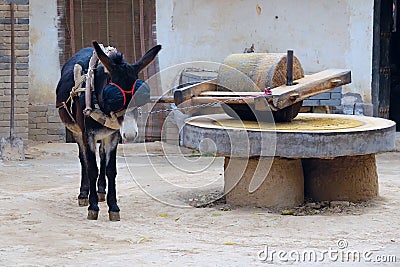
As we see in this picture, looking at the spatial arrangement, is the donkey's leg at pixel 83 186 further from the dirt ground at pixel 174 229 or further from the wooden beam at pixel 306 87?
the wooden beam at pixel 306 87

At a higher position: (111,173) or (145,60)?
(145,60)

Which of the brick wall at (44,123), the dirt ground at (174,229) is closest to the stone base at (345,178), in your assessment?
the dirt ground at (174,229)

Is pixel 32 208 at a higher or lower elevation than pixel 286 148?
lower

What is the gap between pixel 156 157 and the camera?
1049cm

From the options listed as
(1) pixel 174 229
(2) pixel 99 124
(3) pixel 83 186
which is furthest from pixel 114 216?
(3) pixel 83 186

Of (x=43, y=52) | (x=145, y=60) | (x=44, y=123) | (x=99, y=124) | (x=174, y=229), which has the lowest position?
(x=174, y=229)

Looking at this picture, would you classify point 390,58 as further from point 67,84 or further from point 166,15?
point 67,84

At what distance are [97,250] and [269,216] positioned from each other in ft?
5.65

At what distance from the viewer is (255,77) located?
7078mm

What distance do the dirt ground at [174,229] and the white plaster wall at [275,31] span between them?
328 centimetres

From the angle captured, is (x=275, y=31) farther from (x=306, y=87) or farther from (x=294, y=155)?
(x=294, y=155)

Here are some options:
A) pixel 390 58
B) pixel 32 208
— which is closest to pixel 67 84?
pixel 32 208

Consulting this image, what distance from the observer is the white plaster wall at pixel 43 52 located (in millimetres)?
11164

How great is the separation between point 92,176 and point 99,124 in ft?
1.47
